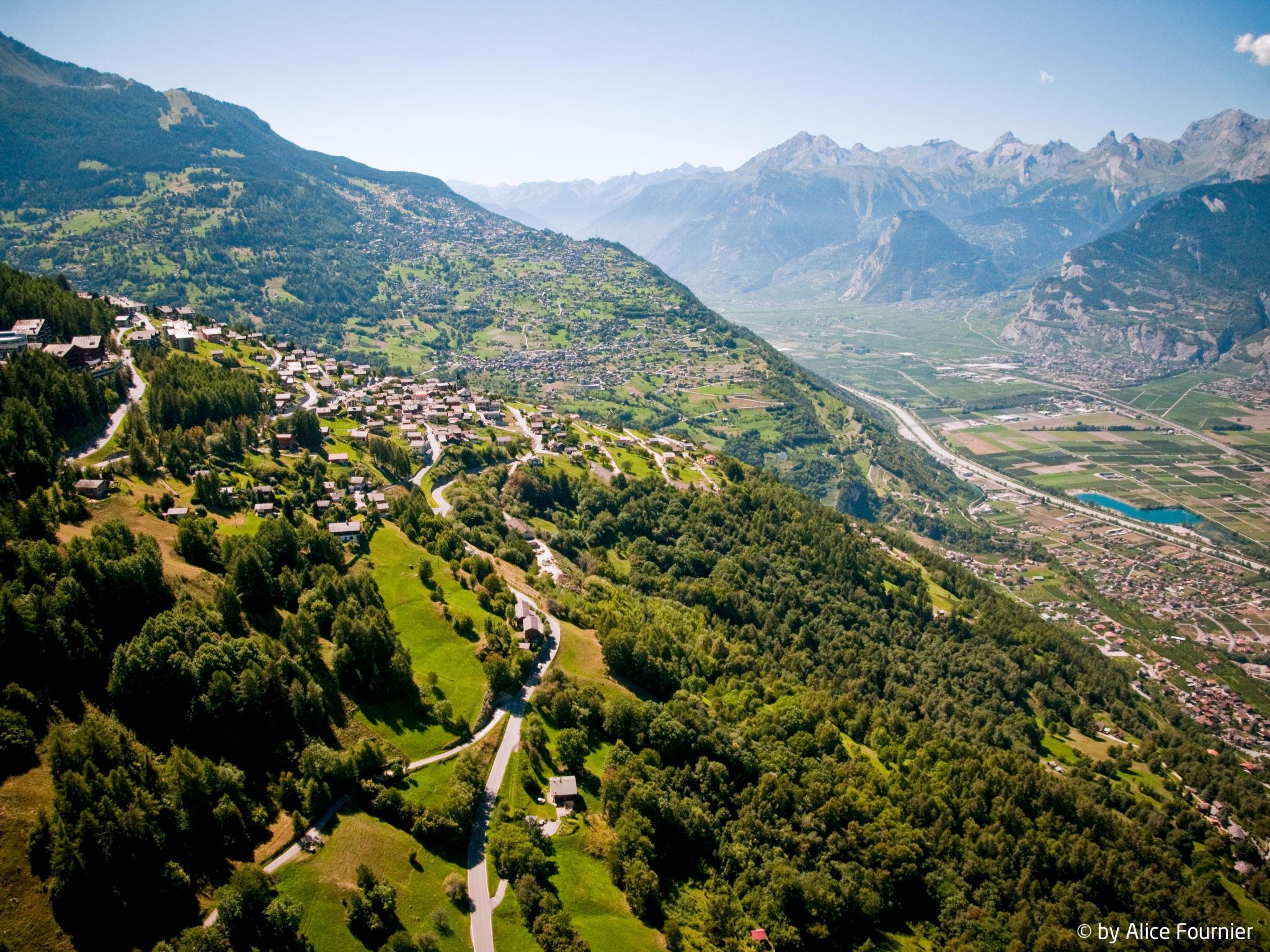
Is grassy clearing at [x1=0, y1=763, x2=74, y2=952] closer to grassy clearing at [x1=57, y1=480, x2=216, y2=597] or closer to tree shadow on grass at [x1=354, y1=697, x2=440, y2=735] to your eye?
grassy clearing at [x1=57, y1=480, x2=216, y2=597]

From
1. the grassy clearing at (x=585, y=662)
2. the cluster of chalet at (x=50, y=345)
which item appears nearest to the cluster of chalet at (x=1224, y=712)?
the grassy clearing at (x=585, y=662)

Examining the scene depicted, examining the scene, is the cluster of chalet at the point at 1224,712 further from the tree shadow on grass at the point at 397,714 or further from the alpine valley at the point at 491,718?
the tree shadow on grass at the point at 397,714

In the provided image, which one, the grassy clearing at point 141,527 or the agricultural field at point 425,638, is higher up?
the grassy clearing at point 141,527

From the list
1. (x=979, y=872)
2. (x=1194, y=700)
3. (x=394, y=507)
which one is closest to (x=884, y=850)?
(x=979, y=872)

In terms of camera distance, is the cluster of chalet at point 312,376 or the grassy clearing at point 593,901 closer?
the grassy clearing at point 593,901

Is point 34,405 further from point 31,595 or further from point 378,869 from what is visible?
point 378,869

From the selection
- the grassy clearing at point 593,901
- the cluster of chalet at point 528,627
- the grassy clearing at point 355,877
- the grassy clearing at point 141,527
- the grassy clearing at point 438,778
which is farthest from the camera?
the cluster of chalet at point 528,627
